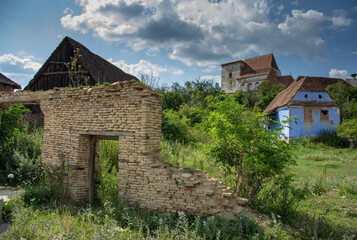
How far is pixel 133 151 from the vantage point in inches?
215

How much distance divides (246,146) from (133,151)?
2.65 m

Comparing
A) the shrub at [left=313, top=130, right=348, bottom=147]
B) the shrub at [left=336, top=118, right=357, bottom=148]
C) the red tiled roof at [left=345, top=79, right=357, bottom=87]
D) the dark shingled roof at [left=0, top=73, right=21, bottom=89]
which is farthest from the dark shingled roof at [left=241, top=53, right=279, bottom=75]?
the dark shingled roof at [left=0, top=73, right=21, bottom=89]

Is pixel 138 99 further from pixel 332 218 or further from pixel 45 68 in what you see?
pixel 45 68

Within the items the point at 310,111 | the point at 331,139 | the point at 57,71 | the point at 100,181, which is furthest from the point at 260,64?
the point at 100,181

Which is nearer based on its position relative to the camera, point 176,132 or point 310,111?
point 176,132

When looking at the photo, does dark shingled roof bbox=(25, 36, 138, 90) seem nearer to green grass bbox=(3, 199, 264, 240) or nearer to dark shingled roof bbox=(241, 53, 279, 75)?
green grass bbox=(3, 199, 264, 240)

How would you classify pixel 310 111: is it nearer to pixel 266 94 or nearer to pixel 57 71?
pixel 266 94

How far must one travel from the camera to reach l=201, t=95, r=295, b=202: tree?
527 centimetres

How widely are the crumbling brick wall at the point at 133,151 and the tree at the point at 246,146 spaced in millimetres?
828

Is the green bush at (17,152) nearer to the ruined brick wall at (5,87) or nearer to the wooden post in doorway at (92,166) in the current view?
the wooden post in doorway at (92,166)

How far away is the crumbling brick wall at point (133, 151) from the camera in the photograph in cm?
505

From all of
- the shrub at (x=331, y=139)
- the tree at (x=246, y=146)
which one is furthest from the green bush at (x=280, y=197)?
the shrub at (x=331, y=139)

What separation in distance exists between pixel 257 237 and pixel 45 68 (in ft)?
53.6

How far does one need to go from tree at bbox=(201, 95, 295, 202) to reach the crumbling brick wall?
2.72 ft
